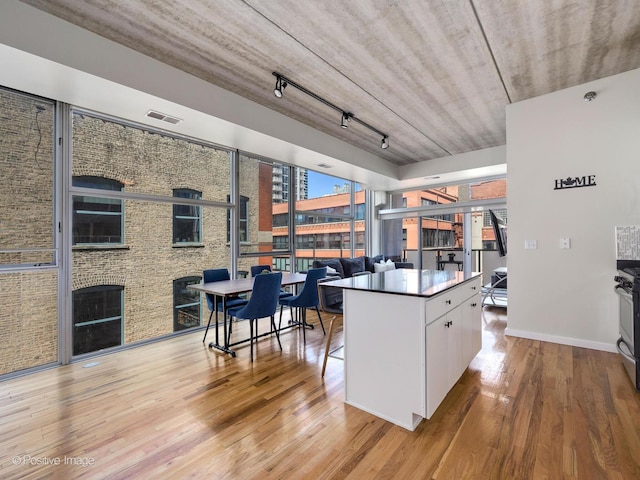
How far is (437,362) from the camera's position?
2.17 meters

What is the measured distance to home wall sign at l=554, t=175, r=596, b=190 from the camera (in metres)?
3.55

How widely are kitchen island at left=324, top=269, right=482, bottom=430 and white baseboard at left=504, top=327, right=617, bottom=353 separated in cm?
193

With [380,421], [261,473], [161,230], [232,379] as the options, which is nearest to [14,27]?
[161,230]

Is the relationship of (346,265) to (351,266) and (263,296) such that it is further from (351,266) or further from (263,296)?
(263,296)

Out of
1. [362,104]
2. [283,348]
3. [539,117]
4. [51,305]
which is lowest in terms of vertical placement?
[283,348]

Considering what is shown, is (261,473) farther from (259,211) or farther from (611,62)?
(611,62)

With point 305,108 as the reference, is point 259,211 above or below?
below

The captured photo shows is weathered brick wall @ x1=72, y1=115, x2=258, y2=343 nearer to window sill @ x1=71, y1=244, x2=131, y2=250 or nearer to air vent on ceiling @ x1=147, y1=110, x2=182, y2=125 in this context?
window sill @ x1=71, y1=244, x2=131, y2=250

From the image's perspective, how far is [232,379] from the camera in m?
2.88

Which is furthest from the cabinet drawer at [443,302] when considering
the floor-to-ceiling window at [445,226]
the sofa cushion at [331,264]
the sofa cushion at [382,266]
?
the floor-to-ceiling window at [445,226]

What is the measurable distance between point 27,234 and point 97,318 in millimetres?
1137

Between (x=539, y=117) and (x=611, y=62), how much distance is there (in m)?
0.81

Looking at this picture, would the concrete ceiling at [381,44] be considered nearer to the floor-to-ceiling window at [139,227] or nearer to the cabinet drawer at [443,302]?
the floor-to-ceiling window at [139,227]

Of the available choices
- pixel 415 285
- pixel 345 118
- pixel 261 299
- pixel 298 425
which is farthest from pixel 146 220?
pixel 415 285
